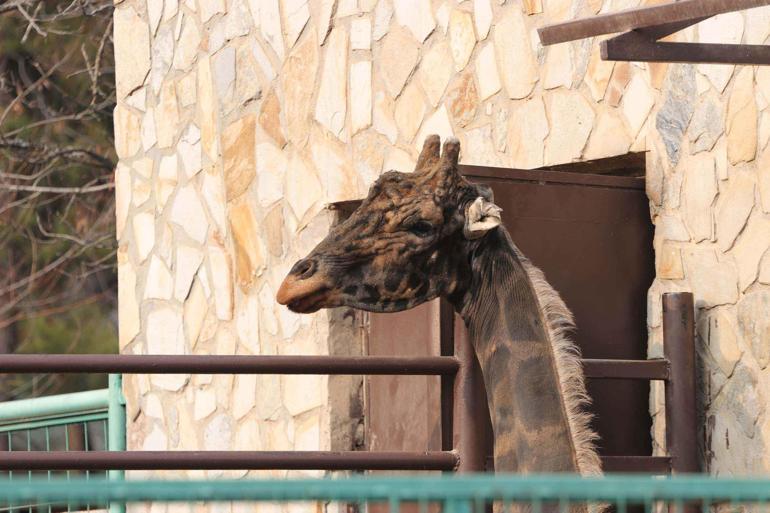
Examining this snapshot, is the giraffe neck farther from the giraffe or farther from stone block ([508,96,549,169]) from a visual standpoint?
stone block ([508,96,549,169])

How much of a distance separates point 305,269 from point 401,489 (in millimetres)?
2036

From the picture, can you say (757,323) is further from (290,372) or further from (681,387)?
(290,372)

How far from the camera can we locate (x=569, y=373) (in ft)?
12.6

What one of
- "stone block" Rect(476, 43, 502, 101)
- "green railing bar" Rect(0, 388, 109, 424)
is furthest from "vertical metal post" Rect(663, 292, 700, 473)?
"green railing bar" Rect(0, 388, 109, 424)

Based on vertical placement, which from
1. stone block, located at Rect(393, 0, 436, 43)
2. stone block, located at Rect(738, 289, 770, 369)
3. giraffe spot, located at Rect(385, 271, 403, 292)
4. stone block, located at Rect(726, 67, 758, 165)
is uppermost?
stone block, located at Rect(393, 0, 436, 43)

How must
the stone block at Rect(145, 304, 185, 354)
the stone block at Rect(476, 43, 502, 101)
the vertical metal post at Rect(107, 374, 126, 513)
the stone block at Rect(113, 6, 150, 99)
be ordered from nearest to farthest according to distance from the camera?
the stone block at Rect(476, 43, 502, 101) → the vertical metal post at Rect(107, 374, 126, 513) → the stone block at Rect(145, 304, 185, 354) → the stone block at Rect(113, 6, 150, 99)

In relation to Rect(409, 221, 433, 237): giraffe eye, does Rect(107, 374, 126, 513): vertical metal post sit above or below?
below

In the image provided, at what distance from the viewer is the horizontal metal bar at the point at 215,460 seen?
416cm

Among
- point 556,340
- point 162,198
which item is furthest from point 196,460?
point 162,198

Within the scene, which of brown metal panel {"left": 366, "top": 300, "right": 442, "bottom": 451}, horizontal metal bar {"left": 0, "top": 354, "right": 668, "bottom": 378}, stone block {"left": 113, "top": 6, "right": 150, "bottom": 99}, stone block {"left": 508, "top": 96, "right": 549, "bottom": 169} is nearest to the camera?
horizontal metal bar {"left": 0, "top": 354, "right": 668, "bottom": 378}

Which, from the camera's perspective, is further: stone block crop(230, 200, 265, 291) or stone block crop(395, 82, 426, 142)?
stone block crop(230, 200, 265, 291)

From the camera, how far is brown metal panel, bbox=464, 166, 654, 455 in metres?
5.03

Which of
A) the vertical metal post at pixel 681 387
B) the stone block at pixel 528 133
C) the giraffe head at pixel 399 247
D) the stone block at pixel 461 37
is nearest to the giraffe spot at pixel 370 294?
the giraffe head at pixel 399 247

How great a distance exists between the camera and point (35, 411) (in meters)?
6.86
